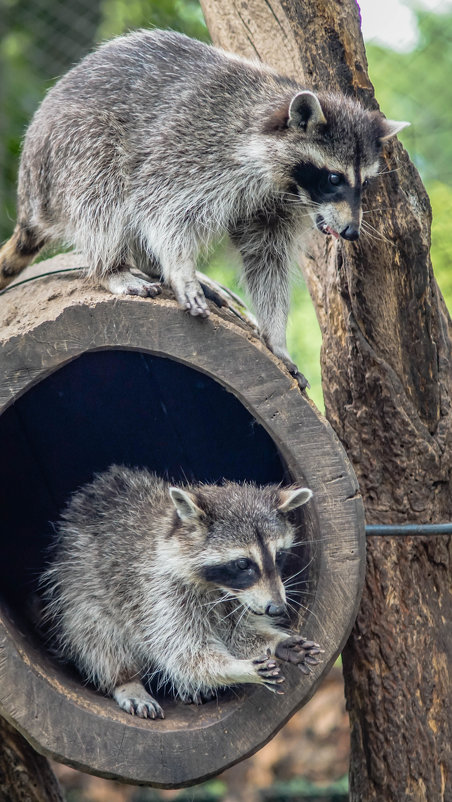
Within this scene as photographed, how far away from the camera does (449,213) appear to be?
4141 millimetres

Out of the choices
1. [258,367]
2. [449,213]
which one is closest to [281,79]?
[258,367]

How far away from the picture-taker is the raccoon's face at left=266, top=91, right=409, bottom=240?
7.71 ft

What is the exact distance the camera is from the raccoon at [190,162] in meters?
2.40

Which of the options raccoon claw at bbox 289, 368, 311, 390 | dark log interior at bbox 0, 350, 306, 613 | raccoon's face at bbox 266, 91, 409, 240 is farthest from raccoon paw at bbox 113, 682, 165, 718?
raccoon's face at bbox 266, 91, 409, 240

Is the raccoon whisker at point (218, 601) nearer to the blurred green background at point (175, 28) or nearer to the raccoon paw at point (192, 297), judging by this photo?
the raccoon paw at point (192, 297)

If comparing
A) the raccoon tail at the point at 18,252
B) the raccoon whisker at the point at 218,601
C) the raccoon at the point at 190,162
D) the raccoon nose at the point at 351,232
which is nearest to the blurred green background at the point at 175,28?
the raccoon tail at the point at 18,252

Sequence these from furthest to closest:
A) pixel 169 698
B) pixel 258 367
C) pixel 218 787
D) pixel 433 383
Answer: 1. pixel 218 787
2. pixel 433 383
3. pixel 169 698
4. pixel 258 367

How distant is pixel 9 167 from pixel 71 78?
7.30 ft

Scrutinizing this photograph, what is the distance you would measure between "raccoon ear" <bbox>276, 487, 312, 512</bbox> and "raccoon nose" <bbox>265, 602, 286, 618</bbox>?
0.25m

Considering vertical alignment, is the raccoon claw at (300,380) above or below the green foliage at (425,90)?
below

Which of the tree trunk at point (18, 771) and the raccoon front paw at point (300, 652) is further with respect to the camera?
the tree trunk at point (18, 771)

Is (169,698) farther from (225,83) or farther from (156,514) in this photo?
(225,83)

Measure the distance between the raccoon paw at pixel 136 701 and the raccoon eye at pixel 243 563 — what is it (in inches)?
16.5

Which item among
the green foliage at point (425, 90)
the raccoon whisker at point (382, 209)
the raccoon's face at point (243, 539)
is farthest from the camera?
the green foliage at point (425, 90)
